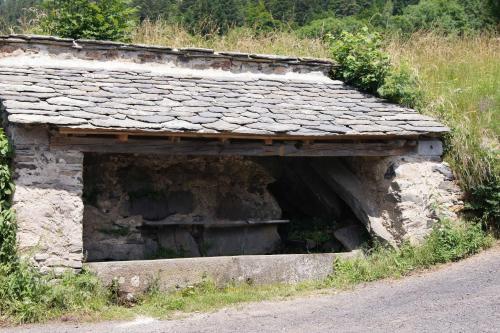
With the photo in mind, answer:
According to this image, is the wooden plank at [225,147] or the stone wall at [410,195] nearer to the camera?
the wooden plank at [225,147]

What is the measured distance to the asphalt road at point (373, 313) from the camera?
5.05 metres

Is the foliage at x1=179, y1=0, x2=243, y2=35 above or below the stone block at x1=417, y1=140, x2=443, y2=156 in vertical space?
above

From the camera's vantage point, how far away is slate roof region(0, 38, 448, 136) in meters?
6.11

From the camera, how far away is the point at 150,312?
577 cm

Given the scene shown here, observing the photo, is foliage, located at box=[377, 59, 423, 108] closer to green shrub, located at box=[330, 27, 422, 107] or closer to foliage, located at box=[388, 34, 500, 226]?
green shrub, located at box=[330, 27, 422, 107]

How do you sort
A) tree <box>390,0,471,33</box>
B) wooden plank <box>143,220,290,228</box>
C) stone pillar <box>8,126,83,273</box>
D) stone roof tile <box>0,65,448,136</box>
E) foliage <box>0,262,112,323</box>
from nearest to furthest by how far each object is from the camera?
1. foliage <box>0,262,112,323</box>
2. stone pillar <box>8,126,83,273</box>
3. stone roof tile <box>0,65,448,136</box>
4. wooden plank <box>143,220,290,228</box>
5. tree <box>390,0,471,33</box>

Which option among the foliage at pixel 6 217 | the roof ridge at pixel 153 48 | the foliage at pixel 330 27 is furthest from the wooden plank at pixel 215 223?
the foliage at pixel 330 27

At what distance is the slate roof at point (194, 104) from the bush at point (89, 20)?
198 cm

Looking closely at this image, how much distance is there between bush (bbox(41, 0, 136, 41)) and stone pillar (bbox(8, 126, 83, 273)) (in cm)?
384

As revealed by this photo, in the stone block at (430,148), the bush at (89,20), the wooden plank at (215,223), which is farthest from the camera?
the bush at (89,20)

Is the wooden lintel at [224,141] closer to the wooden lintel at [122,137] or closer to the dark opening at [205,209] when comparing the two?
the wooden lintel at [122,137]

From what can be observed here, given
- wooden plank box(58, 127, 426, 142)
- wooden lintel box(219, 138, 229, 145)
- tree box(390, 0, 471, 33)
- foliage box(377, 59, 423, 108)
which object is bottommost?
wooden lintel box(219, 138, 229, 145)

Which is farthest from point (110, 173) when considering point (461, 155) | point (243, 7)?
point (243, 7)

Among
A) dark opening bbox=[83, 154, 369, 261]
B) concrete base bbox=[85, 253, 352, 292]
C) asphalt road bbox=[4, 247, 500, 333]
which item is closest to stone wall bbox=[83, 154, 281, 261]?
dark opening bbox=[83, 154, 369, 261]
